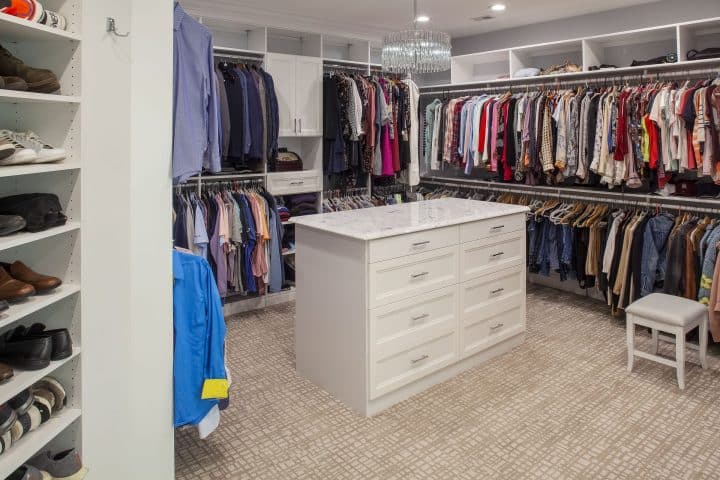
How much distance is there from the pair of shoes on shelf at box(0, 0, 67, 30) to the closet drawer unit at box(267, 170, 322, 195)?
3070mm

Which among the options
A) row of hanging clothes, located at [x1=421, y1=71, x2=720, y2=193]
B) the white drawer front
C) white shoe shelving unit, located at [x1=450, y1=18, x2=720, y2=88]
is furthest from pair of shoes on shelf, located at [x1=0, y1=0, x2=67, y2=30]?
white shoe shelving unit, located at [x1=450, y1=18, x2=720, y2=88]

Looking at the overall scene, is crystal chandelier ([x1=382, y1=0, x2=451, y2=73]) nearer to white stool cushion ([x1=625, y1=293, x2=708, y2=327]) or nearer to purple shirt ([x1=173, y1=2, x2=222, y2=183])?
purple shirt ([x1=173, y1=2, x2=222, y2=183])

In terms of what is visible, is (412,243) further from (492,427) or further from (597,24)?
(597,24)

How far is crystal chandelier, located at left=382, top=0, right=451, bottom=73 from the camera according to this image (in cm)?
376

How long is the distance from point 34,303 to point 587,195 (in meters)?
4.44

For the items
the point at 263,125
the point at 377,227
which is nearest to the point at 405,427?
the point at 377,227

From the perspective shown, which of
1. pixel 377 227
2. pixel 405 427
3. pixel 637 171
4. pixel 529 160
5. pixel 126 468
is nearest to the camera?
pixel 126 468

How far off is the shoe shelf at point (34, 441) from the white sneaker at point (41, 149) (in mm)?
869

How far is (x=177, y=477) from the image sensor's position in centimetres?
240

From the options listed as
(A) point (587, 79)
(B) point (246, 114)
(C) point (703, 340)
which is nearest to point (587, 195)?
(A) point (587, 79)

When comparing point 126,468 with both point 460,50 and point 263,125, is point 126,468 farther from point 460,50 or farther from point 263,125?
point 460,50

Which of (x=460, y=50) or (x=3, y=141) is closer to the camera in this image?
(x=3, y=141)

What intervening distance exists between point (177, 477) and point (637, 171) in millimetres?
3804

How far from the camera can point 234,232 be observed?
443 cm
